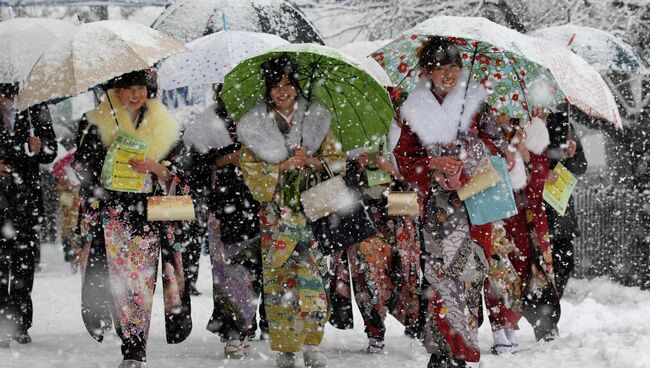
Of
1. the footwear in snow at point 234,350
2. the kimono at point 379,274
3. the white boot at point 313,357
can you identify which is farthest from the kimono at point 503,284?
the footwear in snow at point 234,350

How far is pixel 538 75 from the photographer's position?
6809mm

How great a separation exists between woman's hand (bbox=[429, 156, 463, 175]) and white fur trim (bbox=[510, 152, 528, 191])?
1386 millimetres

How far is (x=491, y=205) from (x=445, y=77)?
802mm

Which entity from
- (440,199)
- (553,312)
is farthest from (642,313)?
(440,199)

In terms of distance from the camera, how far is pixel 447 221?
19.8 feet

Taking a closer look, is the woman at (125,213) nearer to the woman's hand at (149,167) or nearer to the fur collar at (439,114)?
the woman's hand at (149,167)

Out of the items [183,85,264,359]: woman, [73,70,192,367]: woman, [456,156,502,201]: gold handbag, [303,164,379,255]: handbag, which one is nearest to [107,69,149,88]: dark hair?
[73,70,192,367]: woman

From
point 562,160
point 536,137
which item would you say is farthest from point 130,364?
point 562,160

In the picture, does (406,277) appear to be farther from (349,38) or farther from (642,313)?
(349,38)

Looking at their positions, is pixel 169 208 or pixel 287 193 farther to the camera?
pixel 287 193

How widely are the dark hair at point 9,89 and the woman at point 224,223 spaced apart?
147 cm

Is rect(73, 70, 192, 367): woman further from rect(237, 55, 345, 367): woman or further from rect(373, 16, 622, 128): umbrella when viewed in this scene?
rect(373, 16, 622, 128): umbrella

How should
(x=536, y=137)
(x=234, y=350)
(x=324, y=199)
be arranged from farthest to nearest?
(x=536, y=137) < (x=234, y=350) < (x=324, y=199)

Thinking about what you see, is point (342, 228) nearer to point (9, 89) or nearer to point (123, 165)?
point (123, 165)
